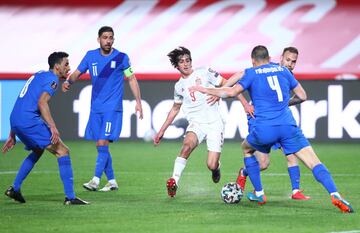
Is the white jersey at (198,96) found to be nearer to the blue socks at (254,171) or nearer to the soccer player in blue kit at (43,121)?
→ the blue socks at (254,171)

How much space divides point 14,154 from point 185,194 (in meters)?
7.42

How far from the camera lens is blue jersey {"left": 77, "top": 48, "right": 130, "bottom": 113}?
1306cm

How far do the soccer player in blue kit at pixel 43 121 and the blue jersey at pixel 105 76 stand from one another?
1.89 meters

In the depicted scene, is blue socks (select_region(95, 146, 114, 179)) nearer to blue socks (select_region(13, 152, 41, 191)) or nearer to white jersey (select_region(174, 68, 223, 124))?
white jersey (select_region(174, 68, 223, 124))

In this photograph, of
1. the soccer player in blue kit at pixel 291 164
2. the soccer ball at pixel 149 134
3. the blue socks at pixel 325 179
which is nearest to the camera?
the blue socks at pixel 325 179

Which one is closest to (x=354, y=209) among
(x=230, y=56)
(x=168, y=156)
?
(x=168, y=156)

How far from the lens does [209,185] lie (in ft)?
43.7

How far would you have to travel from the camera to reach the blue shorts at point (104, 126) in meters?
13.0

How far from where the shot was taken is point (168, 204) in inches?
436

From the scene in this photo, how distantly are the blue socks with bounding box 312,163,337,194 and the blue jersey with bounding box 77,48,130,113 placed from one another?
12.1ft

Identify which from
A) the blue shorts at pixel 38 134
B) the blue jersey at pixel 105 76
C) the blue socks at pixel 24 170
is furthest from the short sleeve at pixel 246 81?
the blue jersey at pixel 105 76

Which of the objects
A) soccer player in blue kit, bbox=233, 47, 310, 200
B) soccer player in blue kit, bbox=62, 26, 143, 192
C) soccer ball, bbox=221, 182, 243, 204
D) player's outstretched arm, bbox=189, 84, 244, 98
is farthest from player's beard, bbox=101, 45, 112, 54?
soccer ball, bbox=221, 182, 243, 204

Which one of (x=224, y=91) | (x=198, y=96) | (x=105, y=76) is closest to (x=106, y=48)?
(x=105, y=76)

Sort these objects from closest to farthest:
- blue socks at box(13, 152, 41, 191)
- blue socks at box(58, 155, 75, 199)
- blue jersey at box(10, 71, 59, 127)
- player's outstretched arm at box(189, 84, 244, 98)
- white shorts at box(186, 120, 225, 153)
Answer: player's outstretched arm at box(189, 84, 244, 98)
blue socks at box(58, 155, 75, 199)
blue jersey at box(10, 71, 59, 127)
blue socks at box(13, 152, 41, 191)
white shorts at box(186, 120, 225, 153)
